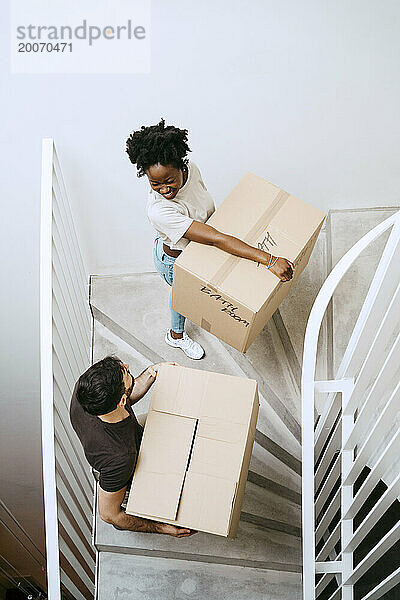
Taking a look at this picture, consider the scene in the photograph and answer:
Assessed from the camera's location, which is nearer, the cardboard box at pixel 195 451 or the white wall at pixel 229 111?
the cardboard box at pixel 195 451

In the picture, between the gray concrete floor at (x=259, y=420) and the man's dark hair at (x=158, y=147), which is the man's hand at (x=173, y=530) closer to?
the gray concrete floor at (x=259, y=420)

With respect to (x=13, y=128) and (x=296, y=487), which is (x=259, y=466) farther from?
(x=13, y=128)

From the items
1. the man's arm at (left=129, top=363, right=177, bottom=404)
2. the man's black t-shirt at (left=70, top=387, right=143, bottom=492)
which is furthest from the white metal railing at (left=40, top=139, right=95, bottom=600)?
the man's arm at (left=129, top=363, right=177, bottom=404)

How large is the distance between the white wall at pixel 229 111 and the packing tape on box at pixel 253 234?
558 mm

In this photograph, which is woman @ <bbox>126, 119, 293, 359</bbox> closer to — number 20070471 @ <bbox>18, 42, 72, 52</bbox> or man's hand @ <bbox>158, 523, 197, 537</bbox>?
number 20070471 @ <bbox>18, 42, 72, 52</bbox>

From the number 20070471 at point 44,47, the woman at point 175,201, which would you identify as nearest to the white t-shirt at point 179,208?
the woman at point 175,201

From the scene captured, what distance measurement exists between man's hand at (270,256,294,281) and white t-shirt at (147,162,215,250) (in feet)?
1.06

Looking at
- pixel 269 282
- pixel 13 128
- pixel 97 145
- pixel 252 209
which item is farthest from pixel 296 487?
pixel 13 128

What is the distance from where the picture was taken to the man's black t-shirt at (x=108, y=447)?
195 cm

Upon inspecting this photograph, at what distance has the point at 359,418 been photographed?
202 centimetres

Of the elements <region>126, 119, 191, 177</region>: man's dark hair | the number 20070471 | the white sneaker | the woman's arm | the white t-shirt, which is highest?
the number 20070471

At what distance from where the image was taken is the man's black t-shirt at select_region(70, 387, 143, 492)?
195cm

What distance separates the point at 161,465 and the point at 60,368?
19.7 inches

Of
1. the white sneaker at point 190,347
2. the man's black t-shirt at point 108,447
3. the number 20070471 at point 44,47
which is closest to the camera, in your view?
the man's black t-shirt at point 108,447
